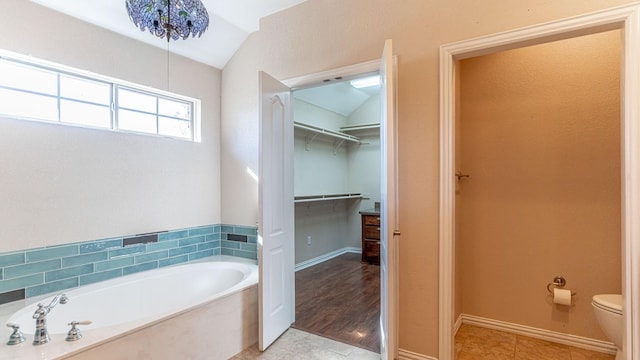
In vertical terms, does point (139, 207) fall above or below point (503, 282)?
above

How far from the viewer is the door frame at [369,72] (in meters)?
1.79

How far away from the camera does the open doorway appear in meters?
3.01

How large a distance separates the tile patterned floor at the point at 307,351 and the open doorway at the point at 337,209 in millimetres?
134

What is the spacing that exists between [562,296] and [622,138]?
1.40m

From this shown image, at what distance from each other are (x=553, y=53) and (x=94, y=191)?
3866 mm

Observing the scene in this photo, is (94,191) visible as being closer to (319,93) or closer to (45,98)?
(45,98)

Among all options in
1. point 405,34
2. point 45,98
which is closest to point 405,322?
point 405,34

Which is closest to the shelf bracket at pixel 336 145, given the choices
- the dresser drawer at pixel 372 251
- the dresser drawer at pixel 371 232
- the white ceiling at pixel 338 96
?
the white ceiling at pixel 338 96

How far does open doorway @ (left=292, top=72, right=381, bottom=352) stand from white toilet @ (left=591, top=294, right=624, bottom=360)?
1.53 meters

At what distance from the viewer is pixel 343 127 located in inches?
221

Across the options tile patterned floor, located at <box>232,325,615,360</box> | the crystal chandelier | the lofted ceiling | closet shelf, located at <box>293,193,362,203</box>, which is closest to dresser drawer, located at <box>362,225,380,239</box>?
closet shelf, located at <box>293,193,362,203</box>

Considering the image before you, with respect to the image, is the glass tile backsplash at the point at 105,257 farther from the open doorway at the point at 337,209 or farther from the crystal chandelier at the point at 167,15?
the crystal chandelier at the point at 167,15

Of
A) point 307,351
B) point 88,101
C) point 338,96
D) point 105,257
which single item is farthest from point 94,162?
point 338,96

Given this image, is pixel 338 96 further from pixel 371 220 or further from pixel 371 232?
pixel 371 232
